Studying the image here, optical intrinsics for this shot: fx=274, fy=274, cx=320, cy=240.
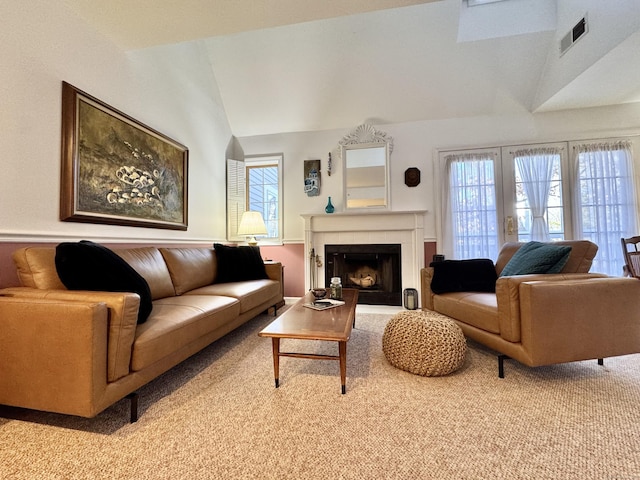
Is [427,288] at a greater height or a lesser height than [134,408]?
greater

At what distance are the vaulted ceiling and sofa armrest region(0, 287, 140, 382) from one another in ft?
7.02

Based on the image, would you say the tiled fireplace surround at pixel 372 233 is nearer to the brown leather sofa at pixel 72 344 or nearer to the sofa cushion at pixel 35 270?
the brown leather sofa at pixel 72 344

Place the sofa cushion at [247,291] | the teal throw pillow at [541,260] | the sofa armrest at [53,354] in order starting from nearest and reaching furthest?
the sofa armrest at [53,354]
the teal throw pillow at [541,260]
the sofa cushion at [247,291]

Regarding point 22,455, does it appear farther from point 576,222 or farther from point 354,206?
point 576,222

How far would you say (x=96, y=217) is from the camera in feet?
7.09

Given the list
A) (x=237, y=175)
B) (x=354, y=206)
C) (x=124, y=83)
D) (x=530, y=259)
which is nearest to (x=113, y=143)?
(x=124, y=83)

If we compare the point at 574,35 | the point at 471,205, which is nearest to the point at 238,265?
the point at 471,205

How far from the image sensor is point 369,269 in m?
4.04

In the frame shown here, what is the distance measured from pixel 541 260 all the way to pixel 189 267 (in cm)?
295

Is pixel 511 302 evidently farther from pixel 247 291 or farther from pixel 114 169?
pixel 114 169

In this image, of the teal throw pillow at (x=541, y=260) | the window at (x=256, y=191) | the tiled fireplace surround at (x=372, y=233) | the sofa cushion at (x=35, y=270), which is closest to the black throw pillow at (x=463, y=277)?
the teal throw pillow at (x=541, y=260)

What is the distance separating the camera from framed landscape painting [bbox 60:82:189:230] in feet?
6.48

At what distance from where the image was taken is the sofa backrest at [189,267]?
249 cm

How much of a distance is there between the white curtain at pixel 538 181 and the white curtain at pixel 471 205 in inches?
15.5
